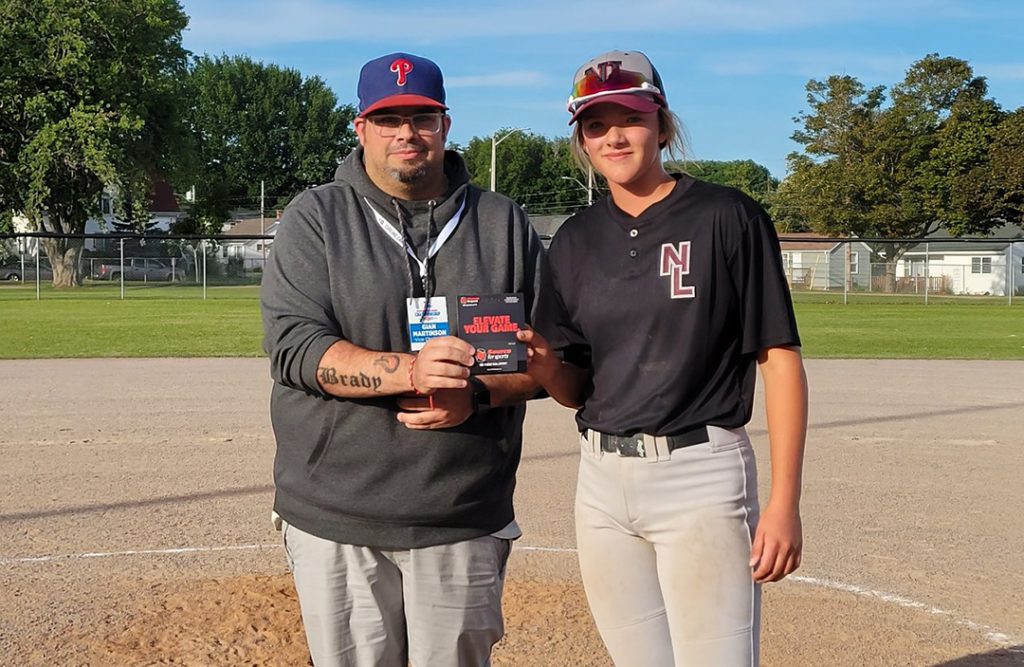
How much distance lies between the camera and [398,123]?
2.94 m

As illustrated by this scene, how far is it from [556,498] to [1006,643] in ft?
10.4

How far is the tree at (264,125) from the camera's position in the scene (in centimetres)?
8631

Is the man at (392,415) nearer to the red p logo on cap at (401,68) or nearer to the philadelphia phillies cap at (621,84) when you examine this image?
the red p logo on cap at (401,68)

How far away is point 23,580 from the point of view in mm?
5484

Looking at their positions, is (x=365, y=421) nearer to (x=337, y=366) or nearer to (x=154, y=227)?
(x=337, y=366)

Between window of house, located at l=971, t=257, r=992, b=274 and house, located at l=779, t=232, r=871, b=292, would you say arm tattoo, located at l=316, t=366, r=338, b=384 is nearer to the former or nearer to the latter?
house, located at l=779, t=232, r=871, b=292

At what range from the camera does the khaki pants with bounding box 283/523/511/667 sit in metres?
2.91

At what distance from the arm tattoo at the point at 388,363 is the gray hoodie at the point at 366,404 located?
0.51 ft

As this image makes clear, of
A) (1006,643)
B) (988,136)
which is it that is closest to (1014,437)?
(1006,643)

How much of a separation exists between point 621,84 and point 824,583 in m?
3.69

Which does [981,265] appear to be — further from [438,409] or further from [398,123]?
[438,409]

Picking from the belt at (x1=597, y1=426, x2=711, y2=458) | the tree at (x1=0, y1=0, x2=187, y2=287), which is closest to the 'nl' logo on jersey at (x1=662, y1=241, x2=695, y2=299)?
the belt at (x1=597, y1=426, x2=711, y2=458)

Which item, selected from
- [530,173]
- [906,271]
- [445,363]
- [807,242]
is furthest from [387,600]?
[530,173]

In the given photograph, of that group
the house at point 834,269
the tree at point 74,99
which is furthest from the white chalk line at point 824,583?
the tree at point 74,99
